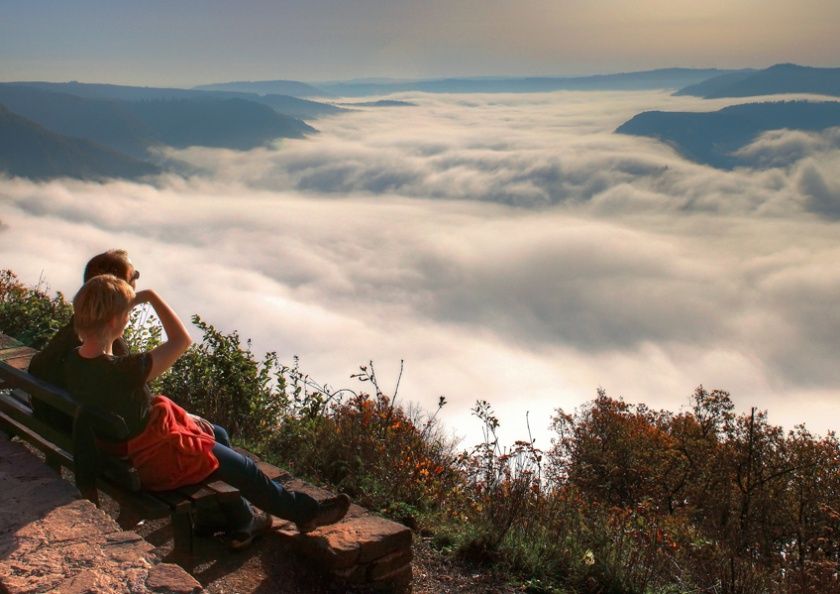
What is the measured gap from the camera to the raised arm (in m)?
3.32

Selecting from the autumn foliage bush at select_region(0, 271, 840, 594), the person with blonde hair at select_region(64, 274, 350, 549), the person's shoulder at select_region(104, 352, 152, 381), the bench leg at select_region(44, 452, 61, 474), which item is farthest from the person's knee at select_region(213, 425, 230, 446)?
the autumn foliage bush at select_region(0, 271, 840, 594)

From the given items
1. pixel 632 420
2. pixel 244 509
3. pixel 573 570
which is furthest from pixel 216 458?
pixel 632 420

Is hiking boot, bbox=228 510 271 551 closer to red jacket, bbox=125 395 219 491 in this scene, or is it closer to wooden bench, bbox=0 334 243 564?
wooden bench, bbox=0 334 243 564

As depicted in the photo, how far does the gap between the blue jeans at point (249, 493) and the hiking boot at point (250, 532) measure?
0.12ft

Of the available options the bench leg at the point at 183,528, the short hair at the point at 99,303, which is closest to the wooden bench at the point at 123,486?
the bench leg at the point at 183,528

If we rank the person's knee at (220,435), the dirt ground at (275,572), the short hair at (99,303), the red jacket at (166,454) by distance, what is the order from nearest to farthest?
the short hair at (99,303) < the red jacket at (166,454) < the dirt ground at (275,572) < the person's knee at (220,435)

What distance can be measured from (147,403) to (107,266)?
0.77 metres

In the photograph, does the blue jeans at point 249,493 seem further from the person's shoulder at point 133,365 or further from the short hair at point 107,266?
the short hair at point 107,266

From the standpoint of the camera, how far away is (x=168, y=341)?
3396 millimetres

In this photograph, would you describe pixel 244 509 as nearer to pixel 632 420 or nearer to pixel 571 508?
pixel 571 508

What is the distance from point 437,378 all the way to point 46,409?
171988mm

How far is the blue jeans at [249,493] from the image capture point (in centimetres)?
362

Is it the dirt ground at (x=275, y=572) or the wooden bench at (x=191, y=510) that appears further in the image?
the dirt ground at (x=275, y=572)

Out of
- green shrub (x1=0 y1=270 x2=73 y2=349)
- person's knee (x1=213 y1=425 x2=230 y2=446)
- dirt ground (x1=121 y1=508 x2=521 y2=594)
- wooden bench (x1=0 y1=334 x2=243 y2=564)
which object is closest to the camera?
wooden bench (x1=0 y1=334 x2=243 y2=564)
